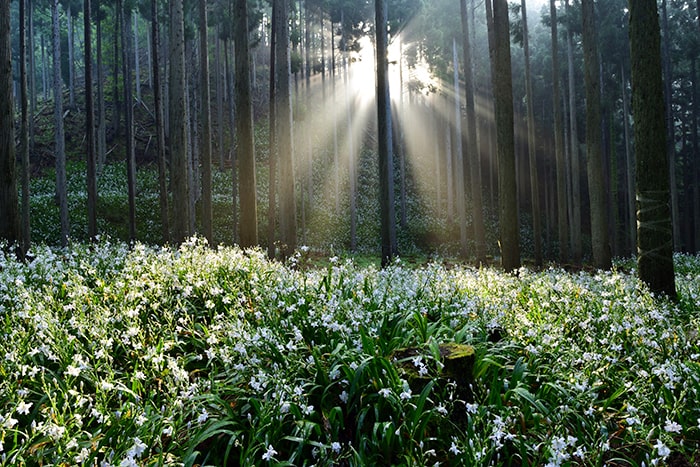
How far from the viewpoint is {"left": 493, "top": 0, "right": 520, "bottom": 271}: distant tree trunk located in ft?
32.9

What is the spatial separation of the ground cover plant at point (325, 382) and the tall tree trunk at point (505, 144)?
4.58 m

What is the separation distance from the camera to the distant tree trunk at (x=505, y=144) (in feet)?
32.9

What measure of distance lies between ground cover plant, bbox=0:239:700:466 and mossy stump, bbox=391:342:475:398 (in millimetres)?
20

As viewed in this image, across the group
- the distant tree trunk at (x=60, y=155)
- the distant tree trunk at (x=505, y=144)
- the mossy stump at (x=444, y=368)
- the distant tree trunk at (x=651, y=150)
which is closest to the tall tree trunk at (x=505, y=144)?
the distant tree trunk at (x=505, y=144)

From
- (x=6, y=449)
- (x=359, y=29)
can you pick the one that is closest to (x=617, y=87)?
(x=359, y=29)

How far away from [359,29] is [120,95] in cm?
2378

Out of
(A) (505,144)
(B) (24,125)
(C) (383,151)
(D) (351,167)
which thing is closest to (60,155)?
(B) (24,125)

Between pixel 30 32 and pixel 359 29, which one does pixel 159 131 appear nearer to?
pixel 359 29

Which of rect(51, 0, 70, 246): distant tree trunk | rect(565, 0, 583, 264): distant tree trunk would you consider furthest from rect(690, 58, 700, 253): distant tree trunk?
rect(51, 0, 70, 246): distant tree trunk

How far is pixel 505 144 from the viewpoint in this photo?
1015 cm

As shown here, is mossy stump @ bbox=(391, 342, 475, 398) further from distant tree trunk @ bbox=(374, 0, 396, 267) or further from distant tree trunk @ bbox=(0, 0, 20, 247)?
distant tree trunk @ bbox=(374, 0, 396, 267)

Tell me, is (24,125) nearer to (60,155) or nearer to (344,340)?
(60,155)

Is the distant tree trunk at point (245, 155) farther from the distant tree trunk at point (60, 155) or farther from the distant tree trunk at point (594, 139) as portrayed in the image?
the distant tree trunk at point (60, 155)

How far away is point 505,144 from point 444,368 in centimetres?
758
